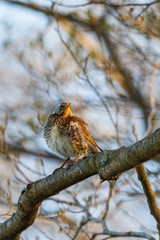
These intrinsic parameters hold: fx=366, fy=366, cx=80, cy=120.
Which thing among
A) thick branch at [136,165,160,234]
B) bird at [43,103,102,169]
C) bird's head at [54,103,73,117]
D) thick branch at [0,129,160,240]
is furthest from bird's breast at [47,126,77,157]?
thick branch at [136,165,160,234]

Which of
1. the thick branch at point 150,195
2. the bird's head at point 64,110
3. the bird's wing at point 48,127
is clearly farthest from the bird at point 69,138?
the thick branch at point 150,195

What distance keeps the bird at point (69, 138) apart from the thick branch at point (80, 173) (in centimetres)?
148

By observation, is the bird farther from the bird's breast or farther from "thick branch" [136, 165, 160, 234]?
"thick branch" [136, 165, 160, 234]

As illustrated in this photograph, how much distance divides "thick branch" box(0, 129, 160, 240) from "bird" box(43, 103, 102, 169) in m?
1.48

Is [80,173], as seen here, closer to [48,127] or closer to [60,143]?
[60,143]

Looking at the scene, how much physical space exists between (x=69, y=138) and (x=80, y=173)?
1.94 metres

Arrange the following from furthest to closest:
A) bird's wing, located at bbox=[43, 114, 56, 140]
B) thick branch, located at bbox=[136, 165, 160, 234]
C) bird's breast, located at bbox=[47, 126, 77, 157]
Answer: bird's wing, located at bbox=[43, 114, 56, 140] → bird's breast, located at bbox=[47, 126, 77, 157] → thick branch, located at bbox=[136, 165, 160, 234]

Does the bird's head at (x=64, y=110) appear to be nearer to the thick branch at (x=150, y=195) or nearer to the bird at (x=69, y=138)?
the bird at (x=69, y=138)

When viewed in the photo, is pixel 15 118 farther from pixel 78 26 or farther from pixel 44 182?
pixel 44 182

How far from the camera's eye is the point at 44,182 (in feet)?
13.5

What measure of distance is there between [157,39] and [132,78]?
1.23 meters

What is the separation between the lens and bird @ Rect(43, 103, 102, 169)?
5.61 m

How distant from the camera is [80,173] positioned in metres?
3.70

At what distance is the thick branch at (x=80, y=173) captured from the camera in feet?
9.78
